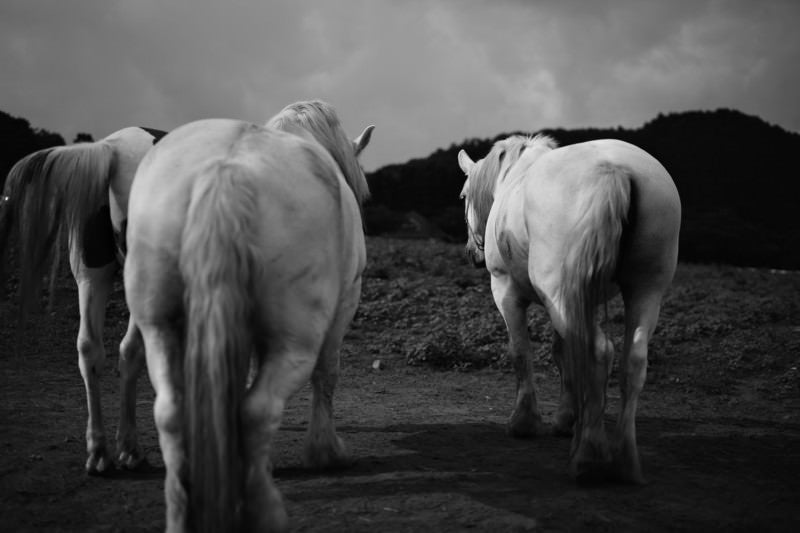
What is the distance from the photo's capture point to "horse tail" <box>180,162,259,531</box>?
7.80ft

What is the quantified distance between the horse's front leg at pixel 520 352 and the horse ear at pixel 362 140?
1.42 metres

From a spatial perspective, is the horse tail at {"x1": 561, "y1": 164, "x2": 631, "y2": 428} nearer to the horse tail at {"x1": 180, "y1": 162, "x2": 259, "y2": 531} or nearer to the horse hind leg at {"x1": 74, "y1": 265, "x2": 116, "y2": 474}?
the horse tail at {"x1": 180, "y1": 162, "x2": 259, "y2": 531}

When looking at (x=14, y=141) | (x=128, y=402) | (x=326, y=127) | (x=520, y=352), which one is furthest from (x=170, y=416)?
(x=14, y=141)

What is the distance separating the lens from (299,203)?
8.78 ft

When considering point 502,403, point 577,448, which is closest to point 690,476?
point 577,448

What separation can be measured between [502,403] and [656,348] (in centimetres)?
265

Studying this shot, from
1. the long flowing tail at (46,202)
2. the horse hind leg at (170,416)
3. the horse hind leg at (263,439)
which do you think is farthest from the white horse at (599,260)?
the long flowing tail at (46,202)

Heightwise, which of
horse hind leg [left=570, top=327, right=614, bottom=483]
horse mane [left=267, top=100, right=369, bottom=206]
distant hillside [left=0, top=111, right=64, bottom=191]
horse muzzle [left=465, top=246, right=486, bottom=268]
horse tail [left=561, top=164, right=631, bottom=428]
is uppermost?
distant hillside [left=0, top=111, right=64, bottom=191]

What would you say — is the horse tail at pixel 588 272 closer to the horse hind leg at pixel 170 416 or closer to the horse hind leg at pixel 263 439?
the horse hind leg at pixel 263 439

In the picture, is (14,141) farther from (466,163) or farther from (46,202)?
(46,202)

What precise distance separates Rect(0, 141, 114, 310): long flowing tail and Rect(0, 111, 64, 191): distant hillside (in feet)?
34.2

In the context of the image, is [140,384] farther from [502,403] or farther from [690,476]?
[690,476]

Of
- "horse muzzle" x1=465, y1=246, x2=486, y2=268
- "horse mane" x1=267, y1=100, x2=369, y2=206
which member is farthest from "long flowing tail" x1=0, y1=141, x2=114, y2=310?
"horse muzzle" x1=465, y1=246, x2=486, y2=268

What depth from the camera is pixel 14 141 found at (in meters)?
13.5
